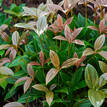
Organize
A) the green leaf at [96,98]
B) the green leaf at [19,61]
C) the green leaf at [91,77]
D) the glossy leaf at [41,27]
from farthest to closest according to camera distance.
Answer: the green leaf at [19,61]
the glossy leaf at [41,27]
the green leaf at [91,77]
the green leaf at [96,98]

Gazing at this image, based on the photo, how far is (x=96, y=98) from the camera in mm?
980

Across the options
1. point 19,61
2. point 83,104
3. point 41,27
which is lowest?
point 83,104

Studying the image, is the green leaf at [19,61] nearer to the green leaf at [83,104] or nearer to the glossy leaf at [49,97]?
the glossy leaf at [49,97]

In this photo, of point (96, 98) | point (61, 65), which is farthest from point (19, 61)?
point (96, 98)

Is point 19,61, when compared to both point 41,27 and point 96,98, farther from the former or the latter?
point 96,98

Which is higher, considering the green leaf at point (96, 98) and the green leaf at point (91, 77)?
the green leaf at point (91, 77)

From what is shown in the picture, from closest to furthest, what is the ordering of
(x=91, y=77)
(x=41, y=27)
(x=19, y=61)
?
(x=91, y=77) < (x=41, y=27) < (x=19, y=61)

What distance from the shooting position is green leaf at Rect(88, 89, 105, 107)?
→ 956 mm

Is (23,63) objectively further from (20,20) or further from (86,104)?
(20,20)

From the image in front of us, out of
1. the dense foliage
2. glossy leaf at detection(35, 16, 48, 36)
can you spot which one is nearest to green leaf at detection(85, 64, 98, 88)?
the dense foliage

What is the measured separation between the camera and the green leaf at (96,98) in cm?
96

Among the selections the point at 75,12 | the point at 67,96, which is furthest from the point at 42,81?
the point at 75,12

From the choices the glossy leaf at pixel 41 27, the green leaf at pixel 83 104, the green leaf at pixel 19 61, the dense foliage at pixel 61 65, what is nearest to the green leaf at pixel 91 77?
the dense foliage at pixel 61 65

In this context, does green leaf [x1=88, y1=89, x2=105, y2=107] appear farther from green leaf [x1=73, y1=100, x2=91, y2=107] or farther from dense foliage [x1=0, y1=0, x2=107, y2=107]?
green leaf [x1=73, y1=100, x2=91, y2=107]
